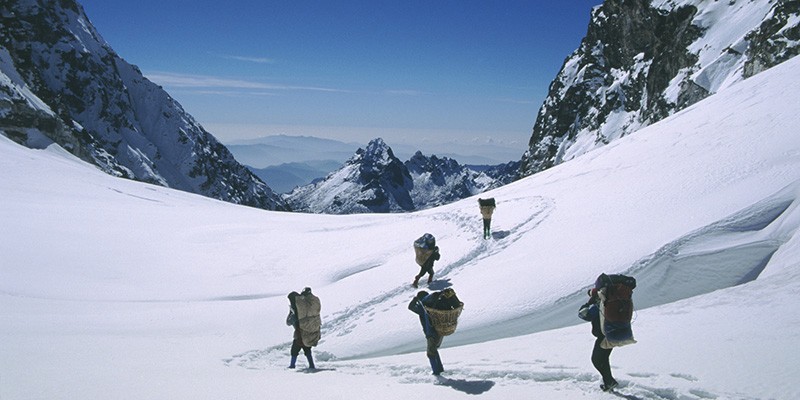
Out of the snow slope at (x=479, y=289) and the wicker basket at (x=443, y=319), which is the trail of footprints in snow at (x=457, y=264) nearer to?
the snow slope at (x=479, y=289)

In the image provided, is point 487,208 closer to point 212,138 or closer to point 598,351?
point 598,351

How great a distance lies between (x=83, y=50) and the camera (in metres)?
149

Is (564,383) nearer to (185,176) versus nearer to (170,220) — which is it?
(170,220)

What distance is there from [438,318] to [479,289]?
4.50m

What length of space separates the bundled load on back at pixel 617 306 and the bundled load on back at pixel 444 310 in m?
2.29

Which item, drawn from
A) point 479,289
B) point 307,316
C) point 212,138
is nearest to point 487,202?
point 479,289

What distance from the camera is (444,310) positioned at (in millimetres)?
7586

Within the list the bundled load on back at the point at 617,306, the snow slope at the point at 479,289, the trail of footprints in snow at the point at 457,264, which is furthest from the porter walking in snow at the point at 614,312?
the trail of footprints in snow at the point at 457,264

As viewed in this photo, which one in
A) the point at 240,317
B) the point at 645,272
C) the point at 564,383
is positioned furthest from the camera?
the point at 240,317

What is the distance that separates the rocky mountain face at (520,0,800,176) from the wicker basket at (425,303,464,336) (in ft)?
164

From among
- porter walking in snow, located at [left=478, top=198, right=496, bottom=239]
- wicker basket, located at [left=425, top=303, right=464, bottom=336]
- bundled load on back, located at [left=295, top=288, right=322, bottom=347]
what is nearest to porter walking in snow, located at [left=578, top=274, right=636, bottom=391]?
wicker basket, located at [left=425, top=303, right=464, bottom=336]

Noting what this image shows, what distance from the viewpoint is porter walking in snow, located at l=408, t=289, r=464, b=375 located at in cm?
758

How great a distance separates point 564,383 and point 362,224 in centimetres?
1762

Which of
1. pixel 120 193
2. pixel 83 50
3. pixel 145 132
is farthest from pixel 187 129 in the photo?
pixel 120 193
